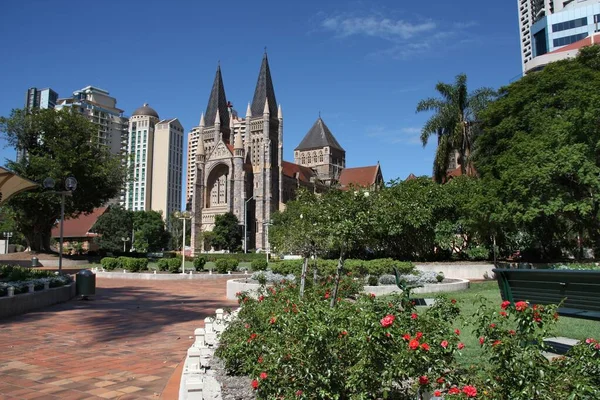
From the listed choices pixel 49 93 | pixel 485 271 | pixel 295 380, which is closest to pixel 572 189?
pixel 485 271

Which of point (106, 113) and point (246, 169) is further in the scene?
point (106, 113)

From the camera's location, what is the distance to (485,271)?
22.9 metres

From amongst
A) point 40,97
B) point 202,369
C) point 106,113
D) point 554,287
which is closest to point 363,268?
point 554,287

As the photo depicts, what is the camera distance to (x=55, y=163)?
36344 mm

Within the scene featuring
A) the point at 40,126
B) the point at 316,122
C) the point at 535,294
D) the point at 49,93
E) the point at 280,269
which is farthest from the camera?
the point at 49,93

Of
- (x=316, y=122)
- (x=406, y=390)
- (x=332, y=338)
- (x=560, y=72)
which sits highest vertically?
(x=316, y=122)

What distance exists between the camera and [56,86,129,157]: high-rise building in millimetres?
145250

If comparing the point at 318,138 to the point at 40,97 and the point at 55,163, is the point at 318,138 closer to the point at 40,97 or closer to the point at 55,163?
the point at 55,163

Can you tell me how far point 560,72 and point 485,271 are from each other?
1066cm

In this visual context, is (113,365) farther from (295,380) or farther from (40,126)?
(40,126)

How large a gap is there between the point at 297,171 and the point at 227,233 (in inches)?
1198

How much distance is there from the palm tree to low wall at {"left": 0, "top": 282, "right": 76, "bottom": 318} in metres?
25.0

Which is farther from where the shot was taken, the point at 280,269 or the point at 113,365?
the point at 280,269

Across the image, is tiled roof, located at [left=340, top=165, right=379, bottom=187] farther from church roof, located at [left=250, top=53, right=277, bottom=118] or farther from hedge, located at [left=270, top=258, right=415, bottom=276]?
hedge, located at [left=270, top=258, right=415, bottom=276]
